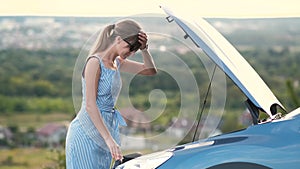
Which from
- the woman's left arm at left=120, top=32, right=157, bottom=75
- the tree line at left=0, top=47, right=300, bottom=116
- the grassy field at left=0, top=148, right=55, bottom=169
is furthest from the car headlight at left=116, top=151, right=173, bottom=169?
the tree line at left=0, top=47, right=300, bottom=116

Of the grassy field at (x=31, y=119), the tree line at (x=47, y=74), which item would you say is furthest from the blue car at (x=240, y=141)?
the grassy field at (x=31, y=119)

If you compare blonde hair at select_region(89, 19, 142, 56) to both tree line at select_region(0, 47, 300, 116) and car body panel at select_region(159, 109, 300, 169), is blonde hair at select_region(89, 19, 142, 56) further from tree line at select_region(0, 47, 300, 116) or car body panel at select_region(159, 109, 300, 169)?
tree line at select_region(0, 47, 300, 116)

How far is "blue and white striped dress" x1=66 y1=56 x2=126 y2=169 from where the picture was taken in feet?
13.3

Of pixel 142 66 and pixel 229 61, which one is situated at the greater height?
pixel 142 66

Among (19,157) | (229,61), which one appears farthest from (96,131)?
(19,157)

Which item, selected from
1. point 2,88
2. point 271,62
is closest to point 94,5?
point 271,62

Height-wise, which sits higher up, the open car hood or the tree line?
the tree line

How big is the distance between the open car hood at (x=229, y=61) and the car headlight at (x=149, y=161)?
1.64 feet

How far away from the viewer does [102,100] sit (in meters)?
4.10

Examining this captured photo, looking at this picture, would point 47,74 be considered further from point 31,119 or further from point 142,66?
point 142,66

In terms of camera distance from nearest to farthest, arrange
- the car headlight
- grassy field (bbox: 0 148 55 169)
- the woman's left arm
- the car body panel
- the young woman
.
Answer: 1. the car body panel
2. the car headlight
3. the young woman
4. the woman's left arm
5. grassy field (bbox: 0 148 55 169)

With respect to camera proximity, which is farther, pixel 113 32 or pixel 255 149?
pixel 113 32

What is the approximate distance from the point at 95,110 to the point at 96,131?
0.15m

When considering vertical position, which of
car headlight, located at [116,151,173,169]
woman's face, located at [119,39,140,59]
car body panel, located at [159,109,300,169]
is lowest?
car body panel, located at [159,109,300,169]
